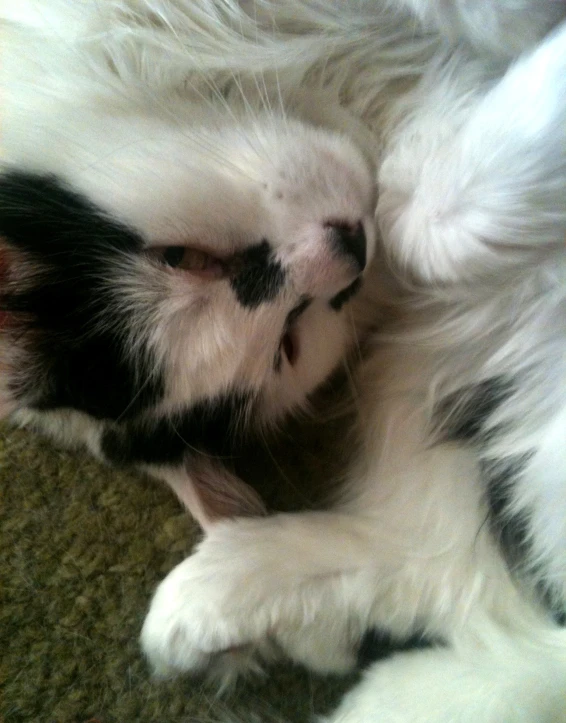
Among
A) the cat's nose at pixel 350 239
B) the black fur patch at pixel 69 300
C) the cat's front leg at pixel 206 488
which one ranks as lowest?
the cat's front leg at pixel 206 488

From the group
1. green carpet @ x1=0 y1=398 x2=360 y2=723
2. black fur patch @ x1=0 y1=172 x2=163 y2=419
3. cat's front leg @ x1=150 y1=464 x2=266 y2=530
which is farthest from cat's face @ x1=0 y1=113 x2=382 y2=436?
green carpet @ x1=0 y1=398 x2=360 y2=723

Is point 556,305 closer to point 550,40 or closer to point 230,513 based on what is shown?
point 550,40

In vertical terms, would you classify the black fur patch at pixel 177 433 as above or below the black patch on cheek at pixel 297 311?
below

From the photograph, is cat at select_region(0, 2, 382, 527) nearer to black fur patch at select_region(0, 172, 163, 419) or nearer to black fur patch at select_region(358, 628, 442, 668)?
black fur patch at select_region(0, 172, 163, 419)

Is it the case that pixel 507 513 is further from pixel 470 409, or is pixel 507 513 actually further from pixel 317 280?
pixel 317 280

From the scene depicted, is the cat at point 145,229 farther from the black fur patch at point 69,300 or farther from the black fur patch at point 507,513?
the black fur patch at point 507,513

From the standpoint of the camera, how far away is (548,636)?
2.41 feet

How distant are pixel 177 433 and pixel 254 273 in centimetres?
22

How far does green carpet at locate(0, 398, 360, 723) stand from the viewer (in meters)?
0.87

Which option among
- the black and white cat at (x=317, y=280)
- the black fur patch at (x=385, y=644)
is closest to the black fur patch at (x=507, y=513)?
the black and white cat at (x=317, y=280)

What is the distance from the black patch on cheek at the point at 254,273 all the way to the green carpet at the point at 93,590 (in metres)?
0.36

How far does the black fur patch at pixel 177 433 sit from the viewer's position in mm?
759

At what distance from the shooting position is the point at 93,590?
921 millimetres

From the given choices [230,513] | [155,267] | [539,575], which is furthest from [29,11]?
[539,575]
